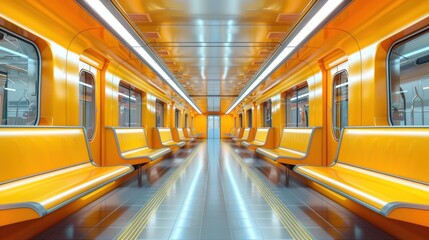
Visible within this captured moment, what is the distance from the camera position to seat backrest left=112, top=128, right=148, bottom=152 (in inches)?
204

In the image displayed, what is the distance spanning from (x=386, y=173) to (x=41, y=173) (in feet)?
12.5

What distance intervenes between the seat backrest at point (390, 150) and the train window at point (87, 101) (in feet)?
14.8

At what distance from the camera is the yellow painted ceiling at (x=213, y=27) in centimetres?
320

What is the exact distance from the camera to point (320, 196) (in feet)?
13.7

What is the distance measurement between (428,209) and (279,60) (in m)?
3.75

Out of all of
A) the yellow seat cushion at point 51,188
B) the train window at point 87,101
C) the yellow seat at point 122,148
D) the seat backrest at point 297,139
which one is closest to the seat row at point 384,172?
the seat backrest at point 297,139

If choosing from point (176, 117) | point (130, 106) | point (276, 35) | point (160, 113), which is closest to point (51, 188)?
point (276, 35)

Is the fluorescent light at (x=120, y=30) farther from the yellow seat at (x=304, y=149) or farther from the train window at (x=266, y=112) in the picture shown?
the train window at (x=266, y=112)

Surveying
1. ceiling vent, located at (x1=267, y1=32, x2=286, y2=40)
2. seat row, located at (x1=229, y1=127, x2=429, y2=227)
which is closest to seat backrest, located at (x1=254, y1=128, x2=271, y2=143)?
ceiling vent, located at (x1=267, y1=32, x2=286, y2=40)

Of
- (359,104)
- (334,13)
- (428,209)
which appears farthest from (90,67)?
(428,209)

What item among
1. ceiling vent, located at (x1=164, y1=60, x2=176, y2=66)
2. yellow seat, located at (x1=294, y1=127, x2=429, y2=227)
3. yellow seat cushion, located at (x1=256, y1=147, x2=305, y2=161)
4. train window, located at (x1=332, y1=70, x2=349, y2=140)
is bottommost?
yellow seat cushion, located at (x1=256, y1=147, x2=305, y2=161)

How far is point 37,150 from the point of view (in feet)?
8.92

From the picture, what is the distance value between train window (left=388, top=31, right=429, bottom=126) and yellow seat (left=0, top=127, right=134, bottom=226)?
3.87 meters

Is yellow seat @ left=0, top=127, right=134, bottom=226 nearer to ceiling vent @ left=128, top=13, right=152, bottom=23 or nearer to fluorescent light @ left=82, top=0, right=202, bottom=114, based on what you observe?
fluorescent light @ left=82, top=0, right=202, bottom=114
